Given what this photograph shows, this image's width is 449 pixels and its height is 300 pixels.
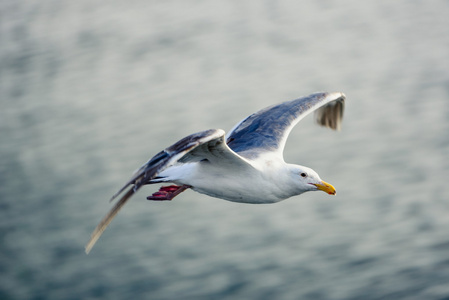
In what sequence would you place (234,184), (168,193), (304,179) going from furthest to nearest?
(168,193)
(304,179)
(234,184)

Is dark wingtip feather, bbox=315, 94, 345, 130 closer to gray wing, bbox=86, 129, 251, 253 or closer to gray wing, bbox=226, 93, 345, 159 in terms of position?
gray wing, bbox=226, 93, 345, 159

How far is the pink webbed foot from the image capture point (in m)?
11.6

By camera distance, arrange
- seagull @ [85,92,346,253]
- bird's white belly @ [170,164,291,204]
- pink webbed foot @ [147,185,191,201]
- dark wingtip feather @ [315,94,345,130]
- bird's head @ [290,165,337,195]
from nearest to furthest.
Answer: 1. seagull @ [85,92,346,253]
2. bird's white belly @ [170,164,291,204]
3. bird's head @ [290,165,337,195]
4. pink webbed foot @ [147,185,191,201]
5. dark wingtip feather @ [315,94,345,130]

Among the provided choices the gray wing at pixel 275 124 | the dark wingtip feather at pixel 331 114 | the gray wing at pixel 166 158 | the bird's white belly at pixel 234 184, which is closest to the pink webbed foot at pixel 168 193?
the bird's white belly at pixel 234 184

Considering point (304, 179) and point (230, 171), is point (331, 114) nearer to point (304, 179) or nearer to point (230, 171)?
point (304, 179)

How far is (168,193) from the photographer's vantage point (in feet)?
38.2

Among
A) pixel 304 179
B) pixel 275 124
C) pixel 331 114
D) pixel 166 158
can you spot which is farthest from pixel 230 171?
pixel 331 114

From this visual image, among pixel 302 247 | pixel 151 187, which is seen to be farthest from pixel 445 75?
pixel 151 187

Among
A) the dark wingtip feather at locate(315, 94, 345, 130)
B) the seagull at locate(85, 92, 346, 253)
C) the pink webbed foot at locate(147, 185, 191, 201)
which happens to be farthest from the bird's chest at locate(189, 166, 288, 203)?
the dark wingtip feather at locate(315, 94, 345, 130)

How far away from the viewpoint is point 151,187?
69.5ft

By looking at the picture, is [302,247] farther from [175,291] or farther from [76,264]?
[76,264]

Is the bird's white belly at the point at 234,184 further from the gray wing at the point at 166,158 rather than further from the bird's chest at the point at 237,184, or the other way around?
the gray wing at the point at 166,158

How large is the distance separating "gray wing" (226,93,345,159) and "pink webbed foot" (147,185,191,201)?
42.3 inches

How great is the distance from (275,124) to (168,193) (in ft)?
7.80
